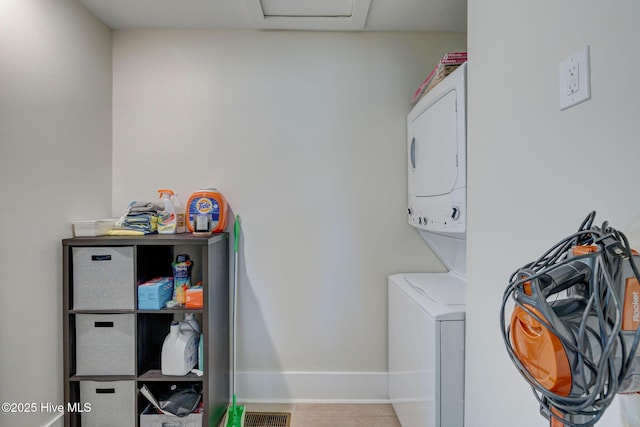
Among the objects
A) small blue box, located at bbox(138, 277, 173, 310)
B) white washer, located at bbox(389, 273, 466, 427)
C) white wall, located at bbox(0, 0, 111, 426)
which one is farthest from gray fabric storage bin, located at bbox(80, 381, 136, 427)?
white washer, located at bbox(389, 273, 466, 427)

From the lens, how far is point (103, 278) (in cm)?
186

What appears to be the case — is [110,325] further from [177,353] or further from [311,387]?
[311,387]

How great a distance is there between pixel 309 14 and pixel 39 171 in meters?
1.65

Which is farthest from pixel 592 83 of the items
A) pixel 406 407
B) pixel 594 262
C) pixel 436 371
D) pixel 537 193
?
pixel 406 407

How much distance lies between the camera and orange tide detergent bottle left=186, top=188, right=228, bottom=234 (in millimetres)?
2152

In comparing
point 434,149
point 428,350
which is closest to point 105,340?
point 428,350

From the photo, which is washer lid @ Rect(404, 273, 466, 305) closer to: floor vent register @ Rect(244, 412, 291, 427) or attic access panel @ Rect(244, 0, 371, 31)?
floor vent register @ Rect(244, 412, 291, 427)

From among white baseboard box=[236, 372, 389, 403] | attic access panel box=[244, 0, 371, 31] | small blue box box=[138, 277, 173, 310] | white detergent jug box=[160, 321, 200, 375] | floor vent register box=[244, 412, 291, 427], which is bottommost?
floor vent register box=[244, 412, 291, 427]

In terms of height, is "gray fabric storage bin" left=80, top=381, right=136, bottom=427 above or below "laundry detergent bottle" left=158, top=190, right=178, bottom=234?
below

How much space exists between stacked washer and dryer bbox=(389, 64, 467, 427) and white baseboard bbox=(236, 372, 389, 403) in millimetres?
135

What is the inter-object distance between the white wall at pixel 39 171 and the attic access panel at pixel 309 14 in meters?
1.00

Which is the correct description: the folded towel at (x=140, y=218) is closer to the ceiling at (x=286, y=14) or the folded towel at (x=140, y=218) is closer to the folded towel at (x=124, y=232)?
the folded towel at (x=124, y=232)

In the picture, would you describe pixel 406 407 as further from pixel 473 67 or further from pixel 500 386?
pixel 473 67

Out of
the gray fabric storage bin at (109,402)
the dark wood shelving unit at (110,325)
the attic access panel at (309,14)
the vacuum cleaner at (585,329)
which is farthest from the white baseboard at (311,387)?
→ the attic access panel at (309,14)
